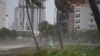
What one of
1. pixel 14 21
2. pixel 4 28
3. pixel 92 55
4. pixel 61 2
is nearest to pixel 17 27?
pixel 14 21

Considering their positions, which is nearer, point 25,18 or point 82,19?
point 25,18

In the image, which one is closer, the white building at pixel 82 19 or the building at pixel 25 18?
the building at pixel 25 18

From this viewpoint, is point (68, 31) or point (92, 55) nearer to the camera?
point (92, 55)

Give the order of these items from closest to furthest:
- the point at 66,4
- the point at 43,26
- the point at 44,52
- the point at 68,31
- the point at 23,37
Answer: the point at 44,52
the point at 66,4
the point at 23,37
the point at 43,26
the point at 68,31

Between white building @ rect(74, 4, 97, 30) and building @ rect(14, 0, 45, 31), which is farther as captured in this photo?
white building @ rect(74, 4, 97, 30)

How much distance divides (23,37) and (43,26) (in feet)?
16.7

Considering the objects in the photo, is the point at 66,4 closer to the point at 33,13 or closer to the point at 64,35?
the point at 33,13

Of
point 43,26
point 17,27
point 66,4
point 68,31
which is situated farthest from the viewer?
point 17,27

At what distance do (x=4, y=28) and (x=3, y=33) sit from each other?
6.79ft

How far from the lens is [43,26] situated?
52.4 meters

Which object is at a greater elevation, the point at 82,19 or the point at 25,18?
the point at 25,18

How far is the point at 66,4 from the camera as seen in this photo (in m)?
19.1

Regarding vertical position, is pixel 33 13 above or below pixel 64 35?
above

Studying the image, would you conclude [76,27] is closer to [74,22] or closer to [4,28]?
[74,22]
